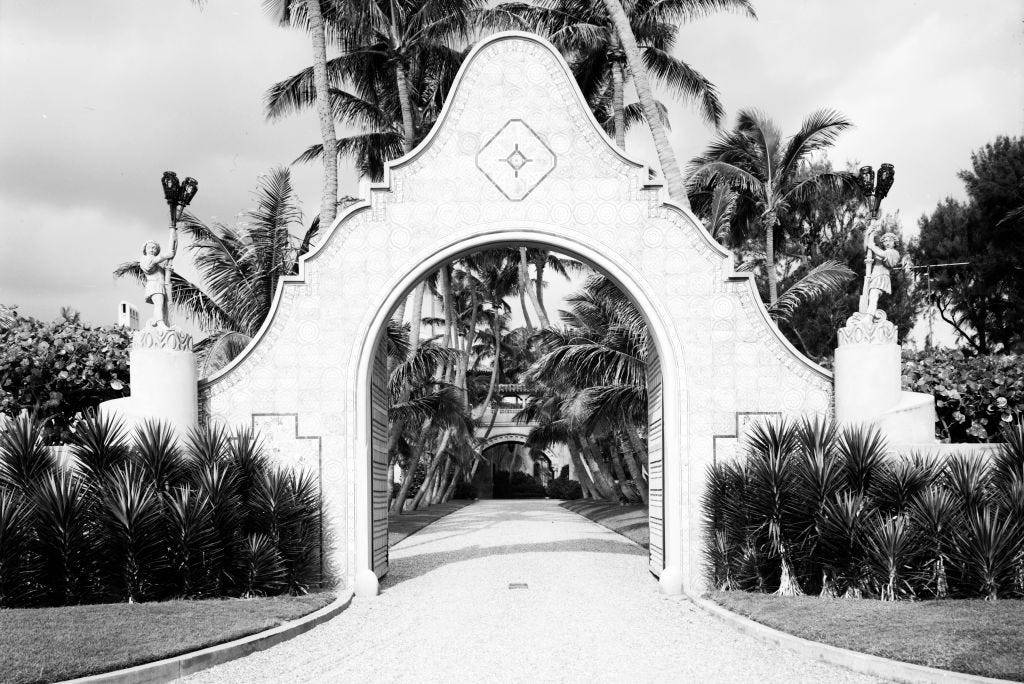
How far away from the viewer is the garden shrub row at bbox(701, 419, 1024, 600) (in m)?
10.6

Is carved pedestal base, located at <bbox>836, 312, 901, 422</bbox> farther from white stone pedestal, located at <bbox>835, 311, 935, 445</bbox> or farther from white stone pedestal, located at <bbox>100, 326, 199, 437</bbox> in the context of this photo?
white stone pedestal, located at <bbox>100, 326, 199, 437</bbox>

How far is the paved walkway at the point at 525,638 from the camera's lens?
8.20 metres

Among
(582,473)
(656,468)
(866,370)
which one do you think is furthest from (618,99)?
(582,473)

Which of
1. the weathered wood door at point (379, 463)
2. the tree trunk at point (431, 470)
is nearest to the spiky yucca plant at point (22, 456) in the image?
the weathered wood door at point (379, 463)

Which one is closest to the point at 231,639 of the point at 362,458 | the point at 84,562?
the point at 84,562

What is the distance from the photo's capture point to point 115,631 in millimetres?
8859

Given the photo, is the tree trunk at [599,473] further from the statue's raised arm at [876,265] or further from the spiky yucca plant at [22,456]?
the spiky yucca plant at [22,456]

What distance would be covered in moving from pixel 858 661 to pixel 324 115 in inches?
609

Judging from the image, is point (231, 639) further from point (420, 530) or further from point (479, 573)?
point (420, 530)

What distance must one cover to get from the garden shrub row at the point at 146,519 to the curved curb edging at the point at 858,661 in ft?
19.6

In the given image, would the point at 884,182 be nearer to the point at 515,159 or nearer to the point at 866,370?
the point at 866,370

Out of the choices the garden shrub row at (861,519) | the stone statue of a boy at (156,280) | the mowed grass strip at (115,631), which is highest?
the stone statue of a boy at (156,280)

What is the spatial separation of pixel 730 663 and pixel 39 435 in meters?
8.87

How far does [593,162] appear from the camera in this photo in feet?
45.6
